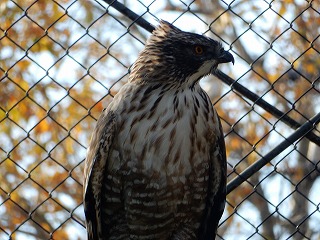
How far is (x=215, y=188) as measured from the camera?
205 inches

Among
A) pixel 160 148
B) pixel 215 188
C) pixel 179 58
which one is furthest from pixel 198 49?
pixel 215 188

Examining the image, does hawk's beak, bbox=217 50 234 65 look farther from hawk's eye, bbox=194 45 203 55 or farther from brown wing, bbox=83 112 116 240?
brown wing, bbox=83 112 116 240

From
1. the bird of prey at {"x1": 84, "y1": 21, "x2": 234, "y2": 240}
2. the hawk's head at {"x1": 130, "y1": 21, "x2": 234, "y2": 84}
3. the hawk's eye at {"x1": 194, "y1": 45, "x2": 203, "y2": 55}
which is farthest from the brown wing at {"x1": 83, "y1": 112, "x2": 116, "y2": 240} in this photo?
the hawk's eye at {"x1": 194, "y1": 45, "x2": 203, "y2": 55}

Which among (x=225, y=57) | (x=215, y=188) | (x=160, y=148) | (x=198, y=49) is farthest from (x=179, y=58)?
(x=215, y=188)

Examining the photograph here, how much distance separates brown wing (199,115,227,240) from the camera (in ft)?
16.9

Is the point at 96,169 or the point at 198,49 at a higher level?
the point at 198,49

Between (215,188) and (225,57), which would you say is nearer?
(225,57)

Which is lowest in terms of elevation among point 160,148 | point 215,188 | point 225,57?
point 215,188

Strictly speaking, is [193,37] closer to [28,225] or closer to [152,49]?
[152,49]

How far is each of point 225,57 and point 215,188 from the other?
26.8 inches

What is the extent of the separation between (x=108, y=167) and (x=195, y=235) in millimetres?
641

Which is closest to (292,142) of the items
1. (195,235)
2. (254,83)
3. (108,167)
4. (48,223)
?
(195,235)

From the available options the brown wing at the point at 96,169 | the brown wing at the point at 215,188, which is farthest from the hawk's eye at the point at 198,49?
the brown wing at the point at 96,169

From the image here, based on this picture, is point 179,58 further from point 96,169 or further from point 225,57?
point 96,169
